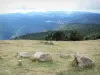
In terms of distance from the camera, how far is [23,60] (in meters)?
11.8

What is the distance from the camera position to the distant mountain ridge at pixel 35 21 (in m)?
27.2

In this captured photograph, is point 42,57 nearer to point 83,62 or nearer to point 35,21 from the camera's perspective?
point 83,62

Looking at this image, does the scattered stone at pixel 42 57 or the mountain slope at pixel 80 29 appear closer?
the scattered stone at pixel 42 57

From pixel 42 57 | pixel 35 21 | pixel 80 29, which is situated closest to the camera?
pixel 42 57

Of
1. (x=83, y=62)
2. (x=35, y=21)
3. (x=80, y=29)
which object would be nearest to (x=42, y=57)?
(x=83, y=62)

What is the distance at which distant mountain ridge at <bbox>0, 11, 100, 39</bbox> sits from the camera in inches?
1073

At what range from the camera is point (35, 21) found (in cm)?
2833

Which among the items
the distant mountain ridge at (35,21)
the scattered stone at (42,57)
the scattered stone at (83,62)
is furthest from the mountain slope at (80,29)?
the scattered stone at (83,62)

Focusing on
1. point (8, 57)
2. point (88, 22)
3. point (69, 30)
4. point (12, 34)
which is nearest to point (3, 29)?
point (12, 34)

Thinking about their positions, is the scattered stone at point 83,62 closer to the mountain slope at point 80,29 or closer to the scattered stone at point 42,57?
the scattered stone at point 42,57

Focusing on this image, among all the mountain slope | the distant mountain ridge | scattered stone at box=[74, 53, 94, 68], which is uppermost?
the distant mountain ridge

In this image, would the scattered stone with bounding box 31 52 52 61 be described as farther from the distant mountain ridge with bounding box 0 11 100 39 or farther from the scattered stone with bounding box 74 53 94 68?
the distant mountain ridge with bounding box 0 11 100 39

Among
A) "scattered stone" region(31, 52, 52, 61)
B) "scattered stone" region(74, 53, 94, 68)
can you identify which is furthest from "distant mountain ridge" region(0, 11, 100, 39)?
"scattered stone" region(74, 53, 94, 68)

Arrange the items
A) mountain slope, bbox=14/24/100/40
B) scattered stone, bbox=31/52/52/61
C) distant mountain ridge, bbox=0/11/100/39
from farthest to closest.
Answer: distant mountain ridge, bbox=0/11/100/39 < mountain slope, bbox=14/24/100/40 < scattered stone, bbox=31/52/52/61
